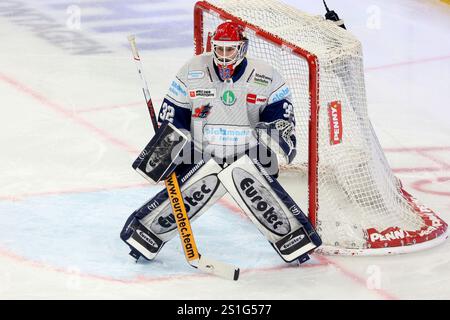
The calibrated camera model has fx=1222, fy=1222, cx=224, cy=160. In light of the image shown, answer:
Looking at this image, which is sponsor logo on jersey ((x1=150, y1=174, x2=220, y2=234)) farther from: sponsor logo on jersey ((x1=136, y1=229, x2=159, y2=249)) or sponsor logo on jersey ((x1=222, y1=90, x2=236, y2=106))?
sponsor logo on jersey ((x1=222, y1=90, x2=236, y2=106))

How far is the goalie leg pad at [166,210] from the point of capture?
16.6 ft

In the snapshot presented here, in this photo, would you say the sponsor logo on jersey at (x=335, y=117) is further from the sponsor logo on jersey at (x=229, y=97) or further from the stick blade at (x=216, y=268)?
the stick blade at (x=216, y=268)

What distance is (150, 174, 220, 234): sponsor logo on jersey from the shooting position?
16.6ft

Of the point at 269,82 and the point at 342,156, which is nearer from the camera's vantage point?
the point at 269,82

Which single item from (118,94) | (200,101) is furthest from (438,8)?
(200,101)

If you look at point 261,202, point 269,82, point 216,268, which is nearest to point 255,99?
point 269,82

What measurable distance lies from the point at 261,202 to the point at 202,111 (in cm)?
47

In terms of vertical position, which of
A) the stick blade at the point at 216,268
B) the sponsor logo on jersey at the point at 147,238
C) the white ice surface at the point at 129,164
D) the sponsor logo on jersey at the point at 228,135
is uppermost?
the sponsor logo on jersey at the point at 228,135

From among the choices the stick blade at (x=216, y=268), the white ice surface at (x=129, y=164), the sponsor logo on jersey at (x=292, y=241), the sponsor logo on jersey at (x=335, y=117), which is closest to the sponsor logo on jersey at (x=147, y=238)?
the white ice surface at (x=129, y=164)

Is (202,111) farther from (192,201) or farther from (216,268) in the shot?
(216,268)

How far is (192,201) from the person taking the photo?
5082mm

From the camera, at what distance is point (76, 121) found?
7.12 m

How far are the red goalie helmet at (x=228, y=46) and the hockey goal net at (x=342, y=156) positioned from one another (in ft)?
1.04

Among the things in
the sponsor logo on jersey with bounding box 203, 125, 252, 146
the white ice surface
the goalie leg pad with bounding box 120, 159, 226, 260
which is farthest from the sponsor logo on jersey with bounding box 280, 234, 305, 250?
the sponsor logo on jersey with bounding box 203, 125, 252, 146
